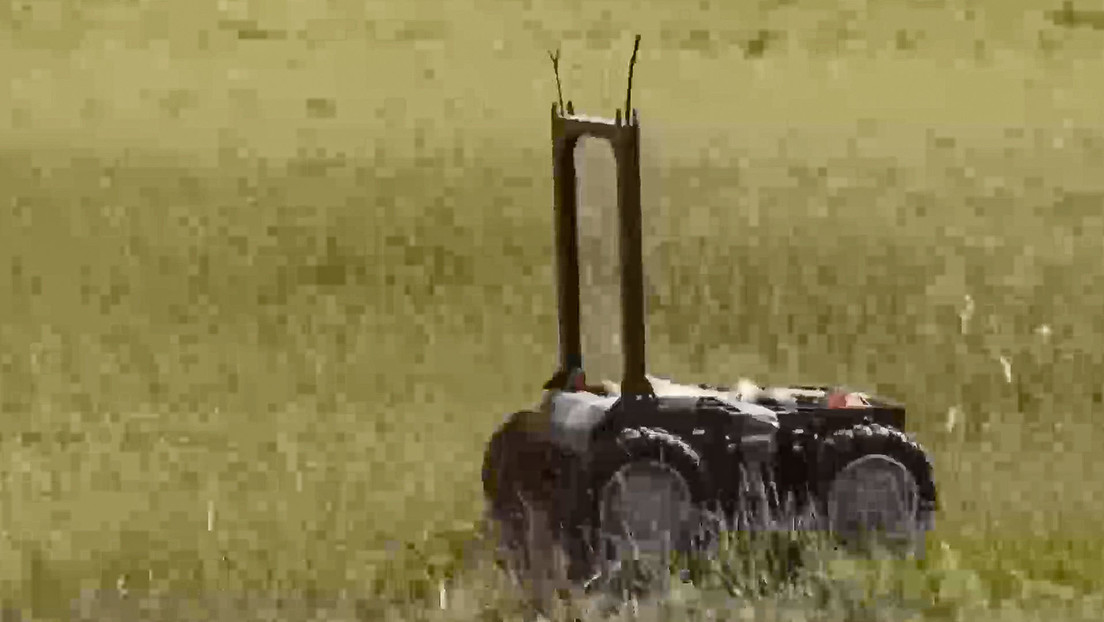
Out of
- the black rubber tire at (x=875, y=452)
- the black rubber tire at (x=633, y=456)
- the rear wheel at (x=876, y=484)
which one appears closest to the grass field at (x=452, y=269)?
the rear wheel at (x=876, y=484)

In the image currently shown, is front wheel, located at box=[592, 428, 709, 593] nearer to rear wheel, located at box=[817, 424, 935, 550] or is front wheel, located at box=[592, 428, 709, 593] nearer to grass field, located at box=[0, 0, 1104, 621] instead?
grass field, located at box=[0, 0, 1104, 621]

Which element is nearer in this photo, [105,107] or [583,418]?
[583,418]

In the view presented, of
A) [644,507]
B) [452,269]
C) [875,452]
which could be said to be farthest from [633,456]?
[452,269]

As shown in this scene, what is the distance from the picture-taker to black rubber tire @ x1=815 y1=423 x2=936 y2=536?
19.6ft

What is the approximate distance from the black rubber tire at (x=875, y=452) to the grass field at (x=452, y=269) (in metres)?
0.25

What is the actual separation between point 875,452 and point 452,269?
7.22 metres

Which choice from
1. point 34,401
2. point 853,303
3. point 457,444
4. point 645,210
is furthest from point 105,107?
point 645,210

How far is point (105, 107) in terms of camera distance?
15.8 meters

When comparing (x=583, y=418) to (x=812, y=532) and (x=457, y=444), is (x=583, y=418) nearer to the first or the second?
(x=812, y=532)

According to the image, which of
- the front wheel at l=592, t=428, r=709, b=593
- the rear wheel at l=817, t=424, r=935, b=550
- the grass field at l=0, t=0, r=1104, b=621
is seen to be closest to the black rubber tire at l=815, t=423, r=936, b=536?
the rear wheel at l=817, t=424, r=935, b=550

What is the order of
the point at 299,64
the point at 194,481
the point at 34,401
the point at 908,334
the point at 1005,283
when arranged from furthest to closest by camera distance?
the point at 299,64, the point at 1005,283, the point at 908,334, the point at 34,401, the point at 194,481

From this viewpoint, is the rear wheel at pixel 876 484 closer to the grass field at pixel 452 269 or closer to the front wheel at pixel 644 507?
the grass field at pixel 452 269

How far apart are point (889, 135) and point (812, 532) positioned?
31.0 ft

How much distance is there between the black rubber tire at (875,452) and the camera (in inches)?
235
